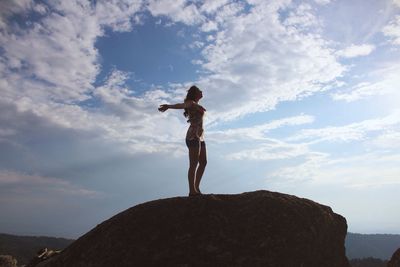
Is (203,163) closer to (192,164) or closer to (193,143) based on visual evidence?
(192,164)

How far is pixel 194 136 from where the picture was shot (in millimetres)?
11977

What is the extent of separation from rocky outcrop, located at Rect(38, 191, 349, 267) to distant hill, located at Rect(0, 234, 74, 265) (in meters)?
122

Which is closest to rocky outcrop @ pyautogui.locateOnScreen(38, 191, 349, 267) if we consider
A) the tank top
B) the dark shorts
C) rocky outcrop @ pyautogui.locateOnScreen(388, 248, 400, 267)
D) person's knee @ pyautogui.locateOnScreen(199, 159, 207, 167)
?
person's knee @ pyautogui.locateOnScreen(199, 159, 207, 167)

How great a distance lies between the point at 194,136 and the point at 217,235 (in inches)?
133

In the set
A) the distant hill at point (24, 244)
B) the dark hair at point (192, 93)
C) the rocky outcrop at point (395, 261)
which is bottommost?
the rocky outcrop at point (395, 261)

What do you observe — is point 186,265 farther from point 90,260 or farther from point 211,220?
point 90,260

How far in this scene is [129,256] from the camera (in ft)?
30.7

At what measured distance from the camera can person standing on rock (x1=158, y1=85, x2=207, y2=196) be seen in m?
11.9

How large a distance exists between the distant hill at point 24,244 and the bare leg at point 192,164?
122 m

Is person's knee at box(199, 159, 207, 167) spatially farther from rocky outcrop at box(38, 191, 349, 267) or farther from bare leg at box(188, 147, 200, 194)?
rocky outcrop at box(38, 191, 349, 267)

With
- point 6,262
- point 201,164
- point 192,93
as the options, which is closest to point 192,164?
point 201,164

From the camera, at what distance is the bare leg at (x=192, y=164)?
11898 millimetres

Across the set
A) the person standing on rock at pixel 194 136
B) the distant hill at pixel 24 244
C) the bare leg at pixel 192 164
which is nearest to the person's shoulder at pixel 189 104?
the person standing on rock at pixel 194 136

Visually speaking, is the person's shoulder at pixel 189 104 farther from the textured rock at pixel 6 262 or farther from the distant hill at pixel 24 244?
the distant hill at pixel 24 244
